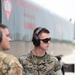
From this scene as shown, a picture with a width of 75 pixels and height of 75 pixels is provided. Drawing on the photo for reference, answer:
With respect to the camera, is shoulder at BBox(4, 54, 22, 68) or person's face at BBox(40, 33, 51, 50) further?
person's face at BBox(40, 33, 51, 50)

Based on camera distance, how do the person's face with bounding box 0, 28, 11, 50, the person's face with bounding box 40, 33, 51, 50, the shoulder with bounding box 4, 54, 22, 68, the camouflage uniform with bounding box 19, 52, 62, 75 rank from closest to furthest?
the shoulder with bounding box 4, 54, 22, 68, the person's face with bounding box 0, 28, 11, 50, the camouflage uniform with bounding box 19, 52, 62, 75, the person's face with bounding box 40, 33, 51, 50

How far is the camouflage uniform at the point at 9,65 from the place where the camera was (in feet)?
11.0

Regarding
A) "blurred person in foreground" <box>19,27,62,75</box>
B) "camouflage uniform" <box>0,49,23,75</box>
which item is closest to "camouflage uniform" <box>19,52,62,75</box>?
"blurred person in foreground" <box>19,27,62,75</box>

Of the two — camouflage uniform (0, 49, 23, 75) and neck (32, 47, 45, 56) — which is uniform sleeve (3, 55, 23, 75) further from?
neck (32, 47, 45, 56)

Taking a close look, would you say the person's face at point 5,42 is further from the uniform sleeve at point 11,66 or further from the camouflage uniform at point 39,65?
the camouflage uniform at point 39,65

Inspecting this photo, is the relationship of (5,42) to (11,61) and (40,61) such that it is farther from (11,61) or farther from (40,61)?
(40,61)

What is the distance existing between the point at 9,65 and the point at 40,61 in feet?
3.10

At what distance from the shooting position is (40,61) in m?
4.28

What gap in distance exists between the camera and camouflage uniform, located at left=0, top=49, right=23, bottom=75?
336cm

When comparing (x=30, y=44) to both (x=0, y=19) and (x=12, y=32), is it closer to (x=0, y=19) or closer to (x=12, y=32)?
(x=12, y=32)

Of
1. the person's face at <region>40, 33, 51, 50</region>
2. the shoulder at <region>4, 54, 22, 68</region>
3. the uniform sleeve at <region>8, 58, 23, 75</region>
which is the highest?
the person's face at <region>40, 33, 51, 50</region>

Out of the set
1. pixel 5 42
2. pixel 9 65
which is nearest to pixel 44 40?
pixel 5 42

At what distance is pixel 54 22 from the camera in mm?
14914

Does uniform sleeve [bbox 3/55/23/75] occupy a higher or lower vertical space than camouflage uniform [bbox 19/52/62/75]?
higher
